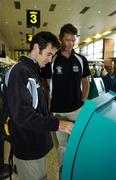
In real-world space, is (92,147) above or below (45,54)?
below

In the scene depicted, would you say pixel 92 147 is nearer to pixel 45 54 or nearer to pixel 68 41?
pixel 45 54

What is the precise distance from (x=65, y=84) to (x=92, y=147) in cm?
196

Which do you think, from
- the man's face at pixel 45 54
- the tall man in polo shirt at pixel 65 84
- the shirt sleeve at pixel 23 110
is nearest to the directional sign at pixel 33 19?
the tall man in polo shirt at pixel 65 84

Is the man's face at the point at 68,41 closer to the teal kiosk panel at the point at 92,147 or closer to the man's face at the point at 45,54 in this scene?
the man's face at the point at 45,54

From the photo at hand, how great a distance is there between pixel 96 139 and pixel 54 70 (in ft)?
6.65

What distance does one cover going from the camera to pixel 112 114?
2.36 ft

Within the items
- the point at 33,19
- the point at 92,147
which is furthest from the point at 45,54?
the point at 33,19

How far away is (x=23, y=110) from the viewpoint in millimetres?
1443

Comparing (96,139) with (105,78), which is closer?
(96,139)

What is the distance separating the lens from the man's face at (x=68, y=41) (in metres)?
2.62

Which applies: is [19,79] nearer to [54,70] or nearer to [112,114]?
[112,114]

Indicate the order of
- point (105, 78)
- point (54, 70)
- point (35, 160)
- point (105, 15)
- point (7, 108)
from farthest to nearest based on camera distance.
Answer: point (105, 15), point (105, 78), point (54, 70), point (35, 160), point (7, 108)

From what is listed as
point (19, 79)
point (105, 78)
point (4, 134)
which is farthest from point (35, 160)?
point (105, 78)

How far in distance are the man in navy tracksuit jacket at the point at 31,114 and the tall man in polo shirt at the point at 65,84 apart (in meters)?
0.84
